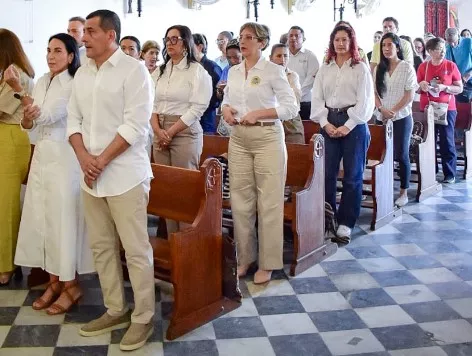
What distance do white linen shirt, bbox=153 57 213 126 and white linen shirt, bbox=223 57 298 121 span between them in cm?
37

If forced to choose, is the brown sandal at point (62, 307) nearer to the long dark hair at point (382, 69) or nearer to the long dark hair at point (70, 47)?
the long dark hair at point (70, 47)

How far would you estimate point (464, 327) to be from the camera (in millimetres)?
2980

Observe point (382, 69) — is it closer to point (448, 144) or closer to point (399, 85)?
point (399, 85)

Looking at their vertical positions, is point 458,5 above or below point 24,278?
above

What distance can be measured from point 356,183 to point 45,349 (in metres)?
2.34

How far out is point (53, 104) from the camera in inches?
119

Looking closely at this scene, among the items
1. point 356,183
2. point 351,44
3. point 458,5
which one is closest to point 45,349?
point 356,183

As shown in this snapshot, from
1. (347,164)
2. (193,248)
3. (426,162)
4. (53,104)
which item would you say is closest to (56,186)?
(53,104)

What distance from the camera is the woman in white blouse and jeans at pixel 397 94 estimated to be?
16.7 ft

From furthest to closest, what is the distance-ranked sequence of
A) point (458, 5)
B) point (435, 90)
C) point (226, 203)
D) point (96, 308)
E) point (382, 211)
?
point (458, 5) < point (435, 90) < point (382, 211) < point (226, 203) < point (96, 308)

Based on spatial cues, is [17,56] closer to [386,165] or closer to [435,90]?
[386,165]

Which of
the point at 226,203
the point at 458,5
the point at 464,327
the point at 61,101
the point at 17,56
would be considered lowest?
the point at 464,327

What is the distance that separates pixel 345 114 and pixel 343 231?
0.78m

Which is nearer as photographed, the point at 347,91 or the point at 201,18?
the point at 347,91
